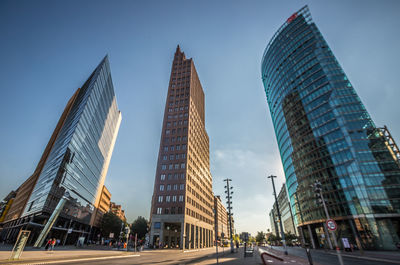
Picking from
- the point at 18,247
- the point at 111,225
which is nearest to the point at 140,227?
the point at 111,225

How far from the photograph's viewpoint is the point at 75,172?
185 feet

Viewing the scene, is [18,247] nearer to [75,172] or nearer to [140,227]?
[75,172]

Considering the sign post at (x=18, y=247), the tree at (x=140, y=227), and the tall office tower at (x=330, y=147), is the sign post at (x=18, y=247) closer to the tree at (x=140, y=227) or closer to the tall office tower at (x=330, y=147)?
the tall office tower at (x=330, y=147)

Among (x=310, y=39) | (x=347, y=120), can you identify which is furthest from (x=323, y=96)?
(x=310, y=39)

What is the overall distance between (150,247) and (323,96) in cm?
6870

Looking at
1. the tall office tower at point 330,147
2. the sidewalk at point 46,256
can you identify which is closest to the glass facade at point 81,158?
the sidewalk at point 46,256

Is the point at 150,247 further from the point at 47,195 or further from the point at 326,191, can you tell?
the point at 326,191

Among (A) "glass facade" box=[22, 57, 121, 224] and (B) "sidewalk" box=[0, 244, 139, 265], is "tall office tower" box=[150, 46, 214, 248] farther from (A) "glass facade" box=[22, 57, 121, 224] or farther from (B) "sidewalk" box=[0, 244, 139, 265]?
(B) "sidewalk" box=[0, 244, 139, 265]

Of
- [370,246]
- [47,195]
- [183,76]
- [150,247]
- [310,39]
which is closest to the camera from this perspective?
[370,246]

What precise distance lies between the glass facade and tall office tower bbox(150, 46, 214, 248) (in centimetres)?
2472

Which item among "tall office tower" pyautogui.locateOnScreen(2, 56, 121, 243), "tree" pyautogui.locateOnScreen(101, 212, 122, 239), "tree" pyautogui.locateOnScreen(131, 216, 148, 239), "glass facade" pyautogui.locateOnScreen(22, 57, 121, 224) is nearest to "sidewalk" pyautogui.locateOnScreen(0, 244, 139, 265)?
"tall office tower" pyautogui.locateOnScreen(2, 56, 121, 243)

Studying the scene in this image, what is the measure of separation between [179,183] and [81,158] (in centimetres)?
3332

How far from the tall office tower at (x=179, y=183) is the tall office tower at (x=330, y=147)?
33697 millimetres

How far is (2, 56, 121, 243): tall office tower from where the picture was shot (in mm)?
46812
